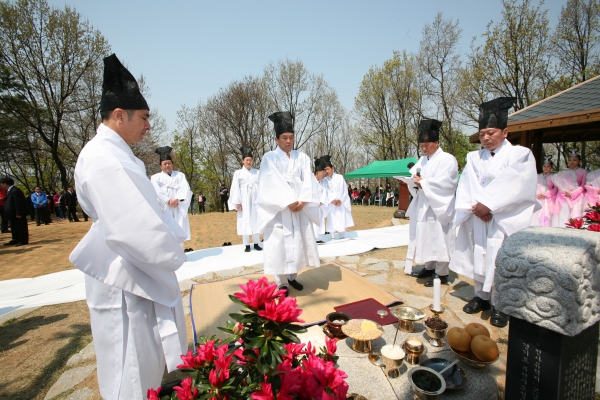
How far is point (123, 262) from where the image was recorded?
1.90m

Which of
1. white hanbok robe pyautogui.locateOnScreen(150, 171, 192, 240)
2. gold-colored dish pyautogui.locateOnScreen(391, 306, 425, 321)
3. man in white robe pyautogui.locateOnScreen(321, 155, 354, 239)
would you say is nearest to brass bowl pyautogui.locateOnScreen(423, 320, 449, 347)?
gold-colored dish pyautogui.locateOnScreen(391, 306, 425, 321)

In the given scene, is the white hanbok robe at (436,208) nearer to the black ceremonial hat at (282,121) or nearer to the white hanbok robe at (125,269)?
the black ceremonial hat at (282,121)

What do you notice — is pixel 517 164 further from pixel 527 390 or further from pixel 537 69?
pixel 537 69

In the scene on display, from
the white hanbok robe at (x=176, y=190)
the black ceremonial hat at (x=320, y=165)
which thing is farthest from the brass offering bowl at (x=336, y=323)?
the black ceremonial hat at (x=320, y=165)

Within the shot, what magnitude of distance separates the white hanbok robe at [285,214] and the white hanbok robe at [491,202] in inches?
78.6

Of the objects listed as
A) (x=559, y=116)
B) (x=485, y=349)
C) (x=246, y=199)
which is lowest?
(x=485, y=349)

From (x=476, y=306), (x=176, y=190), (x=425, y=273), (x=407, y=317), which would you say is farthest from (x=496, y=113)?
(x=176, y=190)

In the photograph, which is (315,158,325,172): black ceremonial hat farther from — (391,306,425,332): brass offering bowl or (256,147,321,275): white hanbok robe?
(391,306,425,332): brass offering bowl

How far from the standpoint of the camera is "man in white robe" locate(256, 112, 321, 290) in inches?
171

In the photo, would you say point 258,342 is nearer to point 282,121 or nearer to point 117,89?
point 117,89

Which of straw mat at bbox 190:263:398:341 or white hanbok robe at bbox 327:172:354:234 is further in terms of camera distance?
white hanbok robe at bbox 327:172:354:234

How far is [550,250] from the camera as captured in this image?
1.94 m

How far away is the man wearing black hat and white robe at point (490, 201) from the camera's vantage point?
11.5 ft

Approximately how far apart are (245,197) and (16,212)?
29.0 ft
